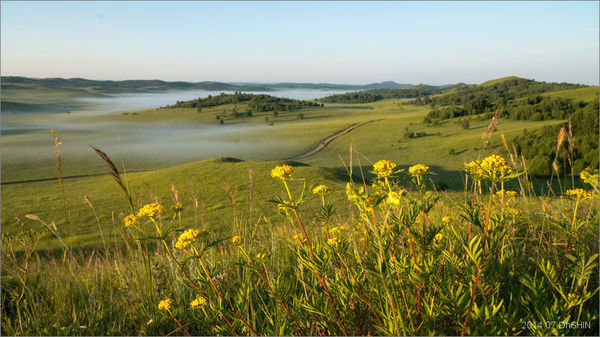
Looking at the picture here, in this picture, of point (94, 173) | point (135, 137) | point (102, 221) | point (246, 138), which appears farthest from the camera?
point (135, 137)

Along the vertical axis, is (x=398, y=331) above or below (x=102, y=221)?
above

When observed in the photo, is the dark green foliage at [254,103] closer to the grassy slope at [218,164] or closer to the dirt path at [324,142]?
the grassy slope at [218,164]

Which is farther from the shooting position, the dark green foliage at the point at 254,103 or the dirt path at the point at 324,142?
the dark green foliage at the point at 254,103

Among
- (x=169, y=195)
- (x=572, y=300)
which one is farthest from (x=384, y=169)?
(x=169, y=195)

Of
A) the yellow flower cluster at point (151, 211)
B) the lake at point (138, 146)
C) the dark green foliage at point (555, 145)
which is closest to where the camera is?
the yellow flower cluster at point (151, 211)

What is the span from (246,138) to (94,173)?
57.5m

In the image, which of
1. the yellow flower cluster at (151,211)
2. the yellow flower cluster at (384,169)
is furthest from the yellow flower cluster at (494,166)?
the yellow flower cluster at (151,211)

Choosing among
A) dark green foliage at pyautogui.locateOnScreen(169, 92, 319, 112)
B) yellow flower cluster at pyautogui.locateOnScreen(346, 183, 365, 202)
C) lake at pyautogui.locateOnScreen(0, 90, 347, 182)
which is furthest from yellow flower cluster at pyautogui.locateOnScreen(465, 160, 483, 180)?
dark green foliage at pyautogui.locateOnScreen(169, 92, 319, 112)

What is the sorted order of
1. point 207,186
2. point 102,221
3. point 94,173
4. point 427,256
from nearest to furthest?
point 427,256 → point 102,221 → point 207,186 → point 94,173

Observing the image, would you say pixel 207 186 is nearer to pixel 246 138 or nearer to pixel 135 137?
pixel 246 138

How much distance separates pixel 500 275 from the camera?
74.0 inches

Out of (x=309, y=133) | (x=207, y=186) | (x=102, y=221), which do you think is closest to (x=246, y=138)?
(x=309, y=133)

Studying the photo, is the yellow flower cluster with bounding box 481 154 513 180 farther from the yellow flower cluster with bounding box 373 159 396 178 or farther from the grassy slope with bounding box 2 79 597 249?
the yellow flower cluster with bounding box 373 159 396 178

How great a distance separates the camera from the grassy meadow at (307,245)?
182 centimetres
